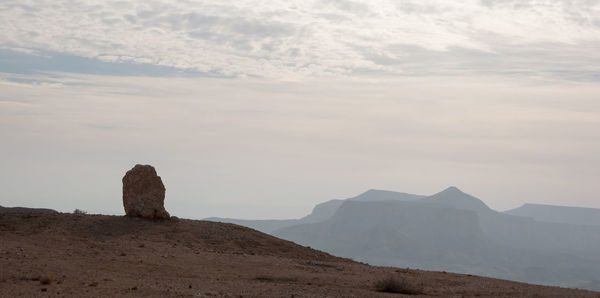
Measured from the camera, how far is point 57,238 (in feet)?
95.9

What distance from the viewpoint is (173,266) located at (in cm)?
2566

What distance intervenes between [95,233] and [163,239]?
11.3ft

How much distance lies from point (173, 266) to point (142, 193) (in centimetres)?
1206

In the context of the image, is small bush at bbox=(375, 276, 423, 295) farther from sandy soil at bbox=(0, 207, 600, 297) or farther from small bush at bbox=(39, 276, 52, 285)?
small bush at bbox=(39, 276, 52, 285)

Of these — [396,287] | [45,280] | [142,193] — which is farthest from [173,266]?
[142,193]

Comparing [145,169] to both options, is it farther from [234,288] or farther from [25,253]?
[234,288]

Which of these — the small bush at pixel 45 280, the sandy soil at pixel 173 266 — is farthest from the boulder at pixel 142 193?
the small bush at pixel 45 280

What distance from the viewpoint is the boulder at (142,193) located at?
1441 inches

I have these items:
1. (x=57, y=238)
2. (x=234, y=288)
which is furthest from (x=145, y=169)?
(x=234, y=288)

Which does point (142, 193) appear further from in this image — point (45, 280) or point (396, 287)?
point (396, 287)

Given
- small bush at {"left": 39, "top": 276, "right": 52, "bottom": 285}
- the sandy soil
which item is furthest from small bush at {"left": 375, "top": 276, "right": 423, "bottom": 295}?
small bush at {"left": 39, "top": 276, "right": 52, "bottom": 285}

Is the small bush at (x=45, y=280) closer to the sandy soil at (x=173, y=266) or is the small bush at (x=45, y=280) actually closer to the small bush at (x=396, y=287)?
the sandy soil at (x=173, y=266)

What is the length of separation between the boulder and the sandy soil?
29.3 inches

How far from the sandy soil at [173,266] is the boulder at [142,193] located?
0.74 meters
